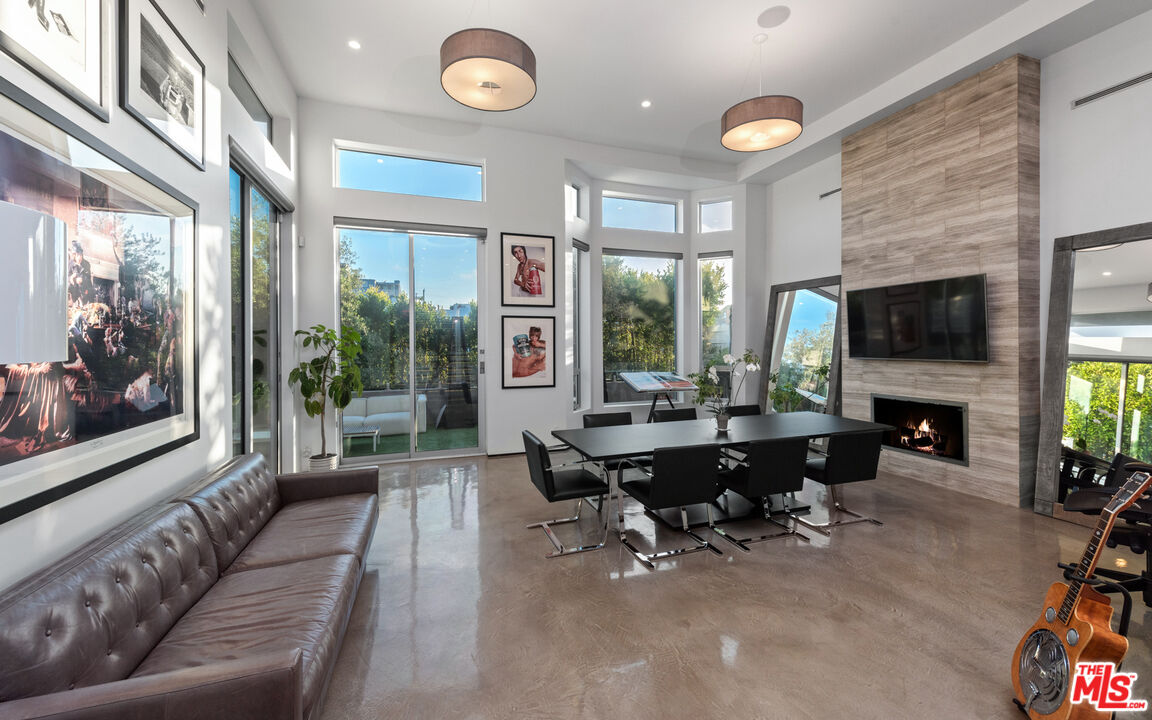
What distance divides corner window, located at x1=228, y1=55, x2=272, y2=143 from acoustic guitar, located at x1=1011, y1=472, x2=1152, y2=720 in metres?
5.52

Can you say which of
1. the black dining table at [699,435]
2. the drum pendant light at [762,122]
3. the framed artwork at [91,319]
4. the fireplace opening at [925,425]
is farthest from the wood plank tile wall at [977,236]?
the framed artwork at [91,319]

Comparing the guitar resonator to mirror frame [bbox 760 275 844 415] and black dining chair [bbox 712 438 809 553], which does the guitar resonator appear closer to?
black dining chair [bbox 712 438 809 553]

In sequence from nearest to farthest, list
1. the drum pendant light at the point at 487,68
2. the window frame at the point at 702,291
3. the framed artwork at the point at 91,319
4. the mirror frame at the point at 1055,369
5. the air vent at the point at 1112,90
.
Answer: the framed artwork at the point at 91,319, the drum pendant light at the point at 487,68, the air vent at the point at 1112,90, the mirror frame at the point at 1055,369, the window frame at the point at 702,291

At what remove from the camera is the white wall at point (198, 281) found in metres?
1.71

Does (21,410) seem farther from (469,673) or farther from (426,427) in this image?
(426,427)

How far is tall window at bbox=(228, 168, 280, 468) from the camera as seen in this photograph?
4.05 m

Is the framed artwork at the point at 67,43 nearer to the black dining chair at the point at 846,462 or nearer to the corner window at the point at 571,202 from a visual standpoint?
the black dining chair at the point at 846,462

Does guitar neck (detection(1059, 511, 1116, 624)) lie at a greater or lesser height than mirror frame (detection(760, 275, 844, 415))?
lesser

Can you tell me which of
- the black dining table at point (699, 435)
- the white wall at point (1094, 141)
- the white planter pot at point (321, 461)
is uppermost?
the white wall at point (1094, 141)

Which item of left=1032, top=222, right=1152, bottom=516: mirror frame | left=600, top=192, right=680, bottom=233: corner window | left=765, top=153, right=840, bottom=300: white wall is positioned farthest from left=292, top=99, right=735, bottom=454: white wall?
left=1032, top=222, right=1152, bottom=516: mirror frame

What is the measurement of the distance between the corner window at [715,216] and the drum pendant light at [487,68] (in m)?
5.19

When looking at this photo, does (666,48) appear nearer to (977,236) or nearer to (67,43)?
(977,236)

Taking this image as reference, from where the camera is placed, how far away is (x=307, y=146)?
5730mm

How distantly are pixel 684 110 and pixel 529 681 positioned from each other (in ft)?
19.8
